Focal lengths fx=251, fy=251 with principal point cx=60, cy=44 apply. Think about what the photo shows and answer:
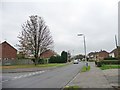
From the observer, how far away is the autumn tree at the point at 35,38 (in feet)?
187

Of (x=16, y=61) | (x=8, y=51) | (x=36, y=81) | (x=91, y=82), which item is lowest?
(x=36, y=81)

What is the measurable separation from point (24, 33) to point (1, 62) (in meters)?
10.7

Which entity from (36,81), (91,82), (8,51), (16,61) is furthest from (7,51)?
(91,82)

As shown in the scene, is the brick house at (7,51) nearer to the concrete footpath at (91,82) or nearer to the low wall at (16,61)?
the low wall at (16,61)

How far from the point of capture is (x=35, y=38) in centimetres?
5784

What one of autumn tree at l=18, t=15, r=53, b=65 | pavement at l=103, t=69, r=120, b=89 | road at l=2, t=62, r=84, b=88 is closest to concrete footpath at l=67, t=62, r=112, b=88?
pavement at l=103, t=69, r=120, b=89

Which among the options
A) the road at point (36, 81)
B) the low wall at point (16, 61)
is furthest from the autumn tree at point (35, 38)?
the road at point (36, 81)

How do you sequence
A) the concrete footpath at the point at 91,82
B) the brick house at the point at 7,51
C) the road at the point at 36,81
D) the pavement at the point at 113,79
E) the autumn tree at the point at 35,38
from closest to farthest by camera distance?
1. the concrete footpath at the point at 91,82
2. the pavement at the point at 113,79
3. the road at the point at 36,81
4. the autumn tree at the point at 35,38
5. the brick house at the point at 7,51

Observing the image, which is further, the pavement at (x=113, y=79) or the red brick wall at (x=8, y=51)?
the red brick wall at (x=8, y=51)

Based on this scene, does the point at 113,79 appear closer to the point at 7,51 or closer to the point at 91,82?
the point at 91,82

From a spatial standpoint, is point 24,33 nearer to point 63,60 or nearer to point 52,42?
point 52,42

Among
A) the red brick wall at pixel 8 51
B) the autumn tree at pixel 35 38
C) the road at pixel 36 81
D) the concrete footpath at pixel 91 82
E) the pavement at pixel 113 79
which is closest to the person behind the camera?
the concrete footpath at pixel 91 82

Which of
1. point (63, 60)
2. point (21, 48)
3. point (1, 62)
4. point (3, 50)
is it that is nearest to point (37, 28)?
point (21, 48)

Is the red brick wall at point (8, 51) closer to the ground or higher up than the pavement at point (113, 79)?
higher up
